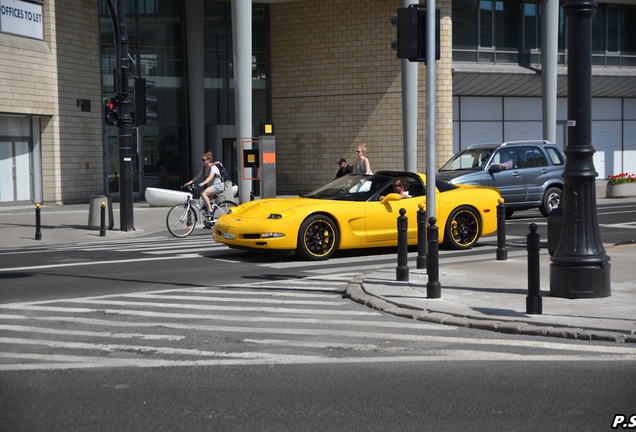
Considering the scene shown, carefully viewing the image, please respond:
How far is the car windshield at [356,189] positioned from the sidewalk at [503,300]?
1.95 metres

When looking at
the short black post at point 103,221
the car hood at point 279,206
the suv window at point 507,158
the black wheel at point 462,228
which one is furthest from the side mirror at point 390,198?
the suv window at point 507,158

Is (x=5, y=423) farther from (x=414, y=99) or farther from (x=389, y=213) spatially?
(x=414, y=99)

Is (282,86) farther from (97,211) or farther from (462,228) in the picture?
(462,228)

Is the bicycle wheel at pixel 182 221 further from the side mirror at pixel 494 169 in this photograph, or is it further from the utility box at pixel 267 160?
the side mirror at pixel 494 169

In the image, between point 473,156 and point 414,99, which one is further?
point 414,99

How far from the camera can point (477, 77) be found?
39312mm

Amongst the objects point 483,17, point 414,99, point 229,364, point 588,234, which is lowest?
point 229,364

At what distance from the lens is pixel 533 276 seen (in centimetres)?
904

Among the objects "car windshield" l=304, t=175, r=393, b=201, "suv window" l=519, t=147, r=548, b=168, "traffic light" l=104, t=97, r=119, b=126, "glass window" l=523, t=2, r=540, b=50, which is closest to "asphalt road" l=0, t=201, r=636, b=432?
"car windshield" l=304, t=175, r=393, b=201

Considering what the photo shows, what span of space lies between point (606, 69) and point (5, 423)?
41.5 meters

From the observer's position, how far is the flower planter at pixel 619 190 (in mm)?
33156

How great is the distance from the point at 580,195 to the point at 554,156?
46.6ft

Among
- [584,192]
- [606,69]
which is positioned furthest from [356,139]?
[584,192]

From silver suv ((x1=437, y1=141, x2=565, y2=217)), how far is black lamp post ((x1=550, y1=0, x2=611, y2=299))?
12027 millimetres
